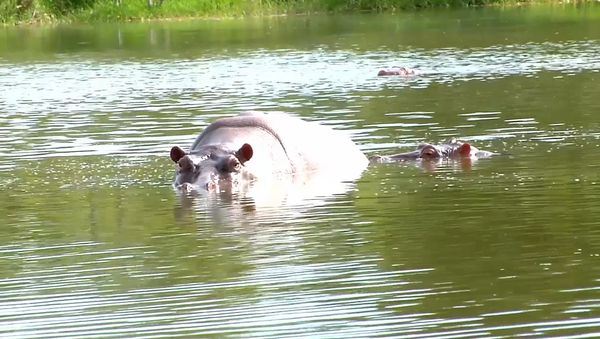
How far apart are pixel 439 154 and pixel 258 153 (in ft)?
4.95

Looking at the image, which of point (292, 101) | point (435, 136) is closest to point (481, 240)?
point (435, 136)

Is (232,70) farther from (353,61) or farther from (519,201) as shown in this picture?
(519,201)

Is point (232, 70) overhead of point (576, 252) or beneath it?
beneath

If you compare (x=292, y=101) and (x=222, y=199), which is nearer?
(x=222, y=199)

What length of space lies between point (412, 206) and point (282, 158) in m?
2.28

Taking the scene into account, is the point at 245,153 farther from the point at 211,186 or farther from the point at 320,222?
the point at 320,222

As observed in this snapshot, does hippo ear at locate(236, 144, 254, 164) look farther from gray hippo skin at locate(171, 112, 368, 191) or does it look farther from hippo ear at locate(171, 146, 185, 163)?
hippo ear at locate(171, 146, 185, 163)

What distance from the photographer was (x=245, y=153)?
9.80 m

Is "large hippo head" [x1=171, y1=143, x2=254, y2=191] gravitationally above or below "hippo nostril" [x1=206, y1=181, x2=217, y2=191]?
above

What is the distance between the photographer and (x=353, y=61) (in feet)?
77.8

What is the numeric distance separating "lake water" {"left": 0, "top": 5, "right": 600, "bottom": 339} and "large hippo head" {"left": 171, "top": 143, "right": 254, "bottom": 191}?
22 cm

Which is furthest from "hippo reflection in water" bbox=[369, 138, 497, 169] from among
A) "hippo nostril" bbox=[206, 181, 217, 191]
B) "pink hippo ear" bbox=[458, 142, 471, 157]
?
"hippo nostril" bbox=[206, 181, 217, 191]

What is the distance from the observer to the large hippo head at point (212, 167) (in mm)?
9625

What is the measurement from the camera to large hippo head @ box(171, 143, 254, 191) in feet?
31.6
